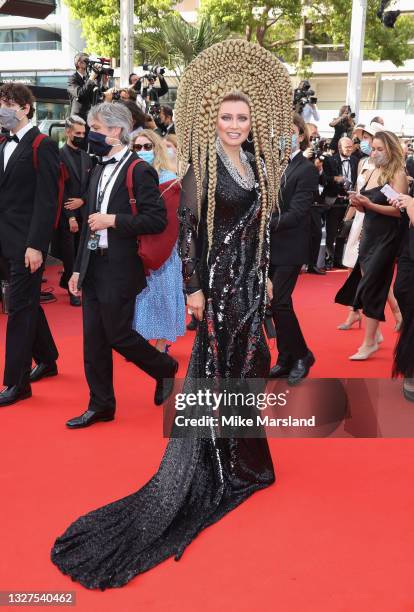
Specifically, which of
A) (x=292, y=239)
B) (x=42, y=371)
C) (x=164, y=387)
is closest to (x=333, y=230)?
(x=292, y=239)

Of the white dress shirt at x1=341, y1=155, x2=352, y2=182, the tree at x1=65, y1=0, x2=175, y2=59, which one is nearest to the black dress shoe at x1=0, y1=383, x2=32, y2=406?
the white dress shirt at x1=341, y1=155, x2=352, y2=182

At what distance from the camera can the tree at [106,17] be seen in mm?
24688

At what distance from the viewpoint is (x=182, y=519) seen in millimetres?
2996

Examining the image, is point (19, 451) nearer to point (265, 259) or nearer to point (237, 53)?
A: point (265, 259)

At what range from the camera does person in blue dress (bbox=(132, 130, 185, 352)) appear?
5082 millimetres

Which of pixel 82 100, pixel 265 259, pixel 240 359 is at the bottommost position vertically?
pixel 240 359

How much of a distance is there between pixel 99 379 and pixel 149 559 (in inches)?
60.3

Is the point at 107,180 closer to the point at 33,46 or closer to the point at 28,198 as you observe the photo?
the point at 28,198

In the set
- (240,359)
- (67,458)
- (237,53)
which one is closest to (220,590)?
(240,359)

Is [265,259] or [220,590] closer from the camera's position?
[220,590]

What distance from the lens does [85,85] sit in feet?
28.1

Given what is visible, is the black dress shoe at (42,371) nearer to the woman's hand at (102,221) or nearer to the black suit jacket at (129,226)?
the black suit jacket at (129,226)

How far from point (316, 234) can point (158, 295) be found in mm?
4532

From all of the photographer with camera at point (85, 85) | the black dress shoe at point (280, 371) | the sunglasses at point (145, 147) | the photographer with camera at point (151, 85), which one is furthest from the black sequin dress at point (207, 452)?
the photographer with camera at point (151, 85)
